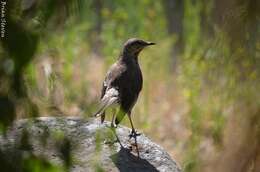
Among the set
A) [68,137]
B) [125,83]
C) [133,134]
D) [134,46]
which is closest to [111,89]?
[125,83]

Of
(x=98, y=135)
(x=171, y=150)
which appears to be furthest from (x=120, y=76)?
(x=98, y=135)

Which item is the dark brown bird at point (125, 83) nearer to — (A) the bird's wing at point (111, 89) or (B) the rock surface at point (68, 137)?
(A) the bird's wing at point (111, 89)

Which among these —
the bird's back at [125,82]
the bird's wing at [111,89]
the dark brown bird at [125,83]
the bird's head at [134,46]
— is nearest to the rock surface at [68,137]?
the bird's wing at [111,89]

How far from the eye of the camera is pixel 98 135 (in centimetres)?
265

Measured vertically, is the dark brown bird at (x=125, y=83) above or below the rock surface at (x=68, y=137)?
below

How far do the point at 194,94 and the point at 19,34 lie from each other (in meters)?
6.28

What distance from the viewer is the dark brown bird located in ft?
19.9

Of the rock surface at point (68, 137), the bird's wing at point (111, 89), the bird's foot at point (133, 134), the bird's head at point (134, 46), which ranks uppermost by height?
the rock surface at point (68, 137)

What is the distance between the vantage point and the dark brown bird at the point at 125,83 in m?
6.07

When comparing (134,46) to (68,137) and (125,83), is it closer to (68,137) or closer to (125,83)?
(125,83)

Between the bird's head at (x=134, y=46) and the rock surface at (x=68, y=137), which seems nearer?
the rock surface at (x=68, y=137)

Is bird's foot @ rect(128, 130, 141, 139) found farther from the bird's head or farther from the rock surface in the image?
the bird's head

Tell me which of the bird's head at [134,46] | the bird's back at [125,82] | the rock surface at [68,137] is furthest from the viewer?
the bird's head at [134,46]

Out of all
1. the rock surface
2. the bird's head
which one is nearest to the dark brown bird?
the bird's head
